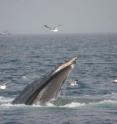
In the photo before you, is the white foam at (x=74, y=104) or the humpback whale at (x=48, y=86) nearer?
the humpback whale at (x=48, y=86)

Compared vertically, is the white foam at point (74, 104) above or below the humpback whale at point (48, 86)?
below

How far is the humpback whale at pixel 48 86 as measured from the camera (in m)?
28.4

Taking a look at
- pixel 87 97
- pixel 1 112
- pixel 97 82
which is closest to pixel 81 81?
pixel 97 82

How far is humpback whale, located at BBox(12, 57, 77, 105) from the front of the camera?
2836cm

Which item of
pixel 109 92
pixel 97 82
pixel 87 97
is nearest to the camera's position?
pixel 87 97

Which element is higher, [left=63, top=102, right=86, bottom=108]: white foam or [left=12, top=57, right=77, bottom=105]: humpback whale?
[left=12, top=57, right=77, bottom=105]: humpback whale

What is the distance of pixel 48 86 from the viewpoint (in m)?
29.0

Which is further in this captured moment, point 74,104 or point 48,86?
point 74,104

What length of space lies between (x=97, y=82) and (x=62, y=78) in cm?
2560

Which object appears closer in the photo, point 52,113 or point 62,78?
point 62,78

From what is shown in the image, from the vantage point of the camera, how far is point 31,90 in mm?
29141

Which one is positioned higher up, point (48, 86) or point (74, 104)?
point (48, 86)

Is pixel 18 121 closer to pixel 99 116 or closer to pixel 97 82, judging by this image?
pixel 99 116

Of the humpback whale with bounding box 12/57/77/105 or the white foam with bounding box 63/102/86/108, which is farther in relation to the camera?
the white foam with bounding box 63/102/86/108
